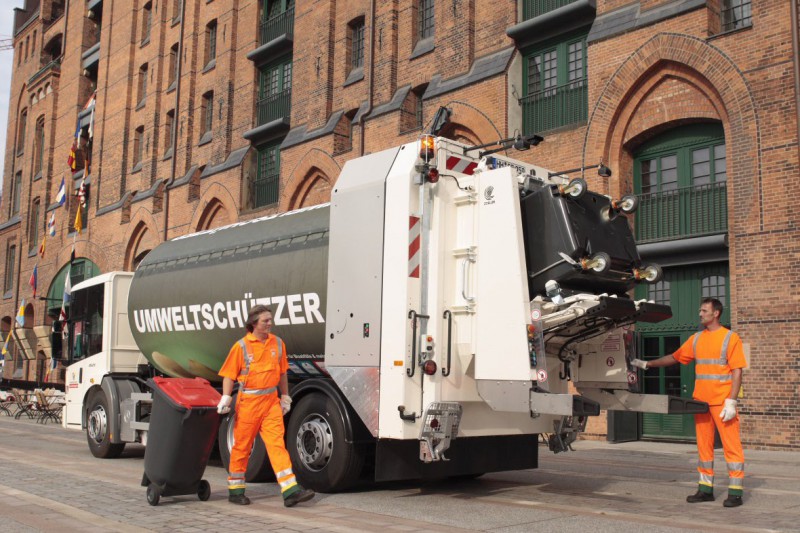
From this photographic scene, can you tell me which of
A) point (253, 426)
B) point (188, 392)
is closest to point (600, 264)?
point (253, 426)

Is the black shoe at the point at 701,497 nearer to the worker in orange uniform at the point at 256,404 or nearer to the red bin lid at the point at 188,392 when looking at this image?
the worker in orange uniform at the point at 256,404

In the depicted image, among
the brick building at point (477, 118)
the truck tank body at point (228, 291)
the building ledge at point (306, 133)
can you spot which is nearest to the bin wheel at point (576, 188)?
the truck tank body at point (228, 291)

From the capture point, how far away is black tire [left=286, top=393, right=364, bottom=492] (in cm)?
816

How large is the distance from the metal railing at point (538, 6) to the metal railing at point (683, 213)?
5154 millimetres

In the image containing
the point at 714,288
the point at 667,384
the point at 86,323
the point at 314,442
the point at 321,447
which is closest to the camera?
the point at 321,447

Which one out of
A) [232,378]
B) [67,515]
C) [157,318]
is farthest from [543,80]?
[67,515]

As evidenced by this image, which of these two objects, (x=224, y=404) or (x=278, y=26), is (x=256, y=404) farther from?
(x=278, y=26)

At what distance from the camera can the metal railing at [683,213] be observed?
15906 millimetres

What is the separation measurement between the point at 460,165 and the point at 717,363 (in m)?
3.10

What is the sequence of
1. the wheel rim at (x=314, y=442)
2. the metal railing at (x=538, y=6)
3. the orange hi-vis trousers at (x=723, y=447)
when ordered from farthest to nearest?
the metal railing at (x=538, y=6), the wheel rim at (x=314, y=442), the orange hi-vis trousers at (x=723, y=447)

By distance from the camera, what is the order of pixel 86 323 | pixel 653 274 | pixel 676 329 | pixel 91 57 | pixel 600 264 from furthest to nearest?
pixel 91 57
pixel 676 329
pixel 86 323
pixel 653 274
pixel 600 264

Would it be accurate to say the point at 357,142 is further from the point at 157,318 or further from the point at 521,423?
the point at 521,423

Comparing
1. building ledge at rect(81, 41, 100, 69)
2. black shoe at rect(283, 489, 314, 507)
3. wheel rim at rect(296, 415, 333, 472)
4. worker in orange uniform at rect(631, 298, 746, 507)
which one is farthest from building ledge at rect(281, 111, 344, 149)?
building ledge at rect(81, 41, 100, 69)

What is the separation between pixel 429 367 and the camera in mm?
7621
